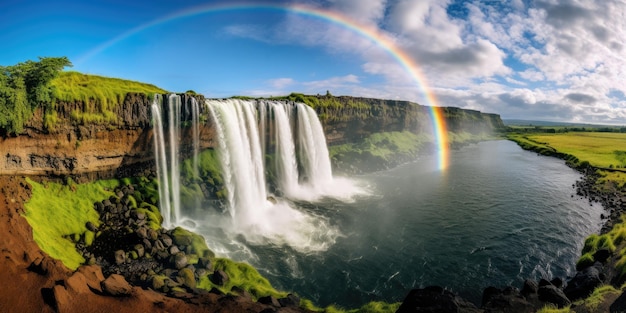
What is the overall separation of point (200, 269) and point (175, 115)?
16.7 meters

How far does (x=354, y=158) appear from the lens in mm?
61844

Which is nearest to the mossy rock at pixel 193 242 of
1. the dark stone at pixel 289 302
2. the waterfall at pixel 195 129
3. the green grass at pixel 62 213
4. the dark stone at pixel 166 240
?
the dark stone at pixel 166 240

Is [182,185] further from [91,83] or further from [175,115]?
[91,83]

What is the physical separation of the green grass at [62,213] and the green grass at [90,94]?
18.9ft

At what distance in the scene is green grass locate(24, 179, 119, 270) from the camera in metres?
18.0

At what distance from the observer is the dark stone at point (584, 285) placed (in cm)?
1544

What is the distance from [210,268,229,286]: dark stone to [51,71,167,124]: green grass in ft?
58.2

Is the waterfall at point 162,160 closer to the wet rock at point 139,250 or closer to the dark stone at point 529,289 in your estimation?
the wet rock at point 139,250

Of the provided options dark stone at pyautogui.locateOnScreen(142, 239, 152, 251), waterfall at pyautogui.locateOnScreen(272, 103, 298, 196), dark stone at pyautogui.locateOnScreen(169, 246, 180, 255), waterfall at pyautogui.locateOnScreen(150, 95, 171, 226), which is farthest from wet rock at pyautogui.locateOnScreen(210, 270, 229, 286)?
waterfall at pyautogui.locateOnScreen(272, 103, 298, 196)

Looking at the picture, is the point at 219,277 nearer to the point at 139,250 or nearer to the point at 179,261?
the point at 179,261

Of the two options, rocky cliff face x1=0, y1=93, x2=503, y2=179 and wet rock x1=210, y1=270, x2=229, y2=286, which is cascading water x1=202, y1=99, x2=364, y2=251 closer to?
rocky cliff face x1=0, y1=93, x2=503, y2=179

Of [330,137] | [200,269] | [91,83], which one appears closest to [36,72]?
[91,83]

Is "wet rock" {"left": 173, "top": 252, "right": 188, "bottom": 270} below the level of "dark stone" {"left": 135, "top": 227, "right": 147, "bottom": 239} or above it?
below

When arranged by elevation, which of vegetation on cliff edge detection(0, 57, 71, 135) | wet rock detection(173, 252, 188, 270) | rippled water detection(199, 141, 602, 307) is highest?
vegetation on cliff edge detection(0, 57, 71, 135)
